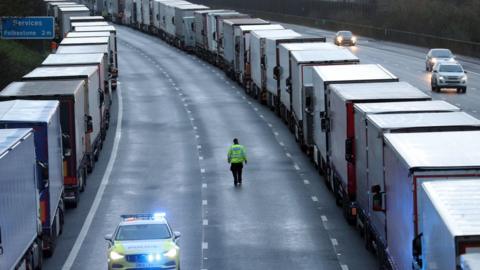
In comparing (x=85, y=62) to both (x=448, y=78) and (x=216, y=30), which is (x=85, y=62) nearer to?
(x=448, y=78)

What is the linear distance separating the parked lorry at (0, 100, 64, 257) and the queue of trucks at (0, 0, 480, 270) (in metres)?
0.04

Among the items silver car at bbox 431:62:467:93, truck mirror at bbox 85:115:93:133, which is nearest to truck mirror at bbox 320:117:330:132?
truck mirror at bbox 85:115:93:133

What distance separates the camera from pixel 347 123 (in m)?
34.0

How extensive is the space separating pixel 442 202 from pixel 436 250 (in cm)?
73

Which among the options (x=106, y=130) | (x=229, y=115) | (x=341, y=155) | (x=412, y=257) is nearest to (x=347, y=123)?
(x=341, y=155)

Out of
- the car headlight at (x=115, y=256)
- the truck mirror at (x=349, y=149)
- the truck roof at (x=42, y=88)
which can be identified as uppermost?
the truck roof at (x=42, y=88)

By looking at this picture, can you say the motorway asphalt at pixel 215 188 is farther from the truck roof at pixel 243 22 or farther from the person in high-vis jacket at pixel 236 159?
the truck roof at pixel 243 22

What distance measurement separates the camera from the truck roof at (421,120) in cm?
2786

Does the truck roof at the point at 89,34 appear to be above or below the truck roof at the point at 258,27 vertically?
below

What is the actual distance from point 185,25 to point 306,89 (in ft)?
186

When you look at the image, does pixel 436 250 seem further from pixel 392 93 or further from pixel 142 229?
pixel 392 93

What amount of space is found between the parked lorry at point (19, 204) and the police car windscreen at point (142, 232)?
1.92 meters

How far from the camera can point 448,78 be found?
7381 centimetres

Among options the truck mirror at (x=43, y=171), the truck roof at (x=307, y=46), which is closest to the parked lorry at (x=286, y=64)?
the truck roof at (x=307, y=46)
